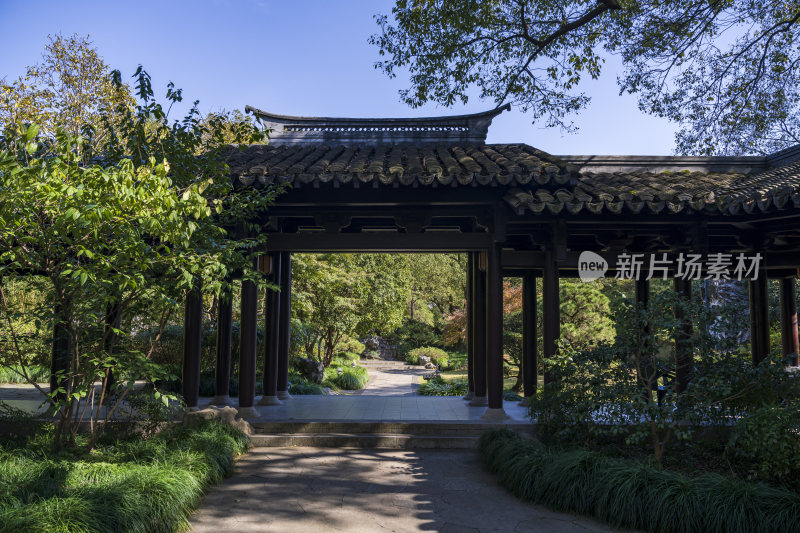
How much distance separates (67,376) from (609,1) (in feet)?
29.7

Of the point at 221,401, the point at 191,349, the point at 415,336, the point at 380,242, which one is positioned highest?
the point at 380,242

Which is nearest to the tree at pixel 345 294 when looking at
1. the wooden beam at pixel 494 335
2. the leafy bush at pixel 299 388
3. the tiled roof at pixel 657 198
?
the leafy bush at pixel 299 388

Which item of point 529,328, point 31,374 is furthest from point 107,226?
point 31,374

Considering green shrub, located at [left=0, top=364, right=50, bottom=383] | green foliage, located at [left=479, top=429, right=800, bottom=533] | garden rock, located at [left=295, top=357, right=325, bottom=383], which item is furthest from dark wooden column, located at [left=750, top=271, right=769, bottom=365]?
green shrub, located at [left=0, top=364, right=50, bottom=383]

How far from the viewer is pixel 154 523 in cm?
393

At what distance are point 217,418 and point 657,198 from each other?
6253mm

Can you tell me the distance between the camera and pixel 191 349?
766 centimetres

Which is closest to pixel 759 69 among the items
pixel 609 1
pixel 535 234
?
pixel 609 1

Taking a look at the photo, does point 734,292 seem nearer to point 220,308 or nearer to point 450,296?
point 450,296

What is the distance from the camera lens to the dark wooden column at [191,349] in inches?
299

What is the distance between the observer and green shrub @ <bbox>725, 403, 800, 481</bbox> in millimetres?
4586

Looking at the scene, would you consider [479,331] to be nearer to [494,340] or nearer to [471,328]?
[471,328]

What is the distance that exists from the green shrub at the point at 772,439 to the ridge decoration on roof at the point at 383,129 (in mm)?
6211

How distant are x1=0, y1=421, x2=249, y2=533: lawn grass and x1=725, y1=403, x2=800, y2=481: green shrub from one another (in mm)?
4897
